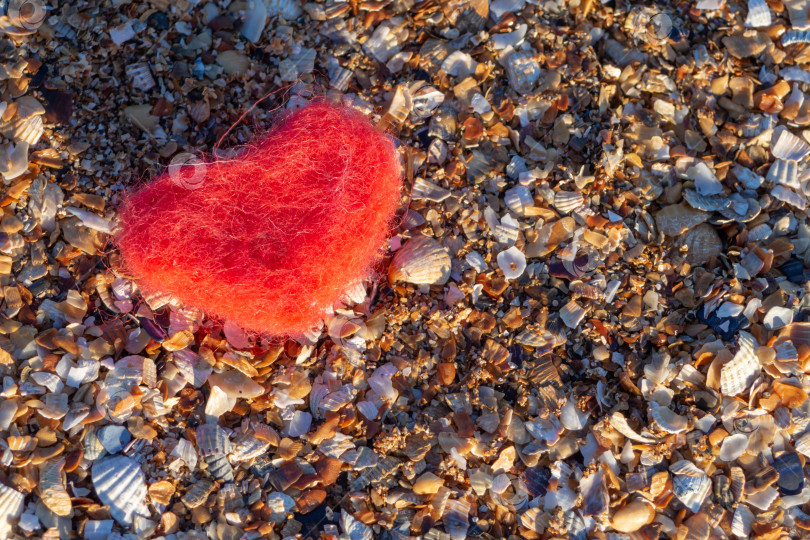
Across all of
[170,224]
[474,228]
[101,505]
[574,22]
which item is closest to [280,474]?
[101,505]

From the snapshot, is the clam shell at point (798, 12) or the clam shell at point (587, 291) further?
the clam shell at point (798, 12)

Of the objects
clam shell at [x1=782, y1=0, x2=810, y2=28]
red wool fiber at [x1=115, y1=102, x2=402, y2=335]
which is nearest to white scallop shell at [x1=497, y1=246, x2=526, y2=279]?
red wool fiber at [x1=115, y1=102, x2=402, y2=335]

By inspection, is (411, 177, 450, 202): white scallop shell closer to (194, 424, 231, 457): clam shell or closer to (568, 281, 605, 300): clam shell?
(568, 281, 605, 300): clam shell

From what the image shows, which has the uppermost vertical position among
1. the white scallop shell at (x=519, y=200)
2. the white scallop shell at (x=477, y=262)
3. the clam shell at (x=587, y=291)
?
the white scallop shell at (x=519, y=200)

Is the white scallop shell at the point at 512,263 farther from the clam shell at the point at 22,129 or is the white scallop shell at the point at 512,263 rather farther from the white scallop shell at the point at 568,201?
the clam shell at the point at 22,129

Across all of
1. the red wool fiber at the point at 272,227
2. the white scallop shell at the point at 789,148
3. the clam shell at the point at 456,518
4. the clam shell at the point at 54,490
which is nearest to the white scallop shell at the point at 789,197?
the white scallop shell at the point at 789,148

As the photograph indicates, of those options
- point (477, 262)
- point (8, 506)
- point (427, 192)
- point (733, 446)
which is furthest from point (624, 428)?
point (8, 506)

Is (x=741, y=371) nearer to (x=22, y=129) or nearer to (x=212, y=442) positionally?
(x=212, y=442)
